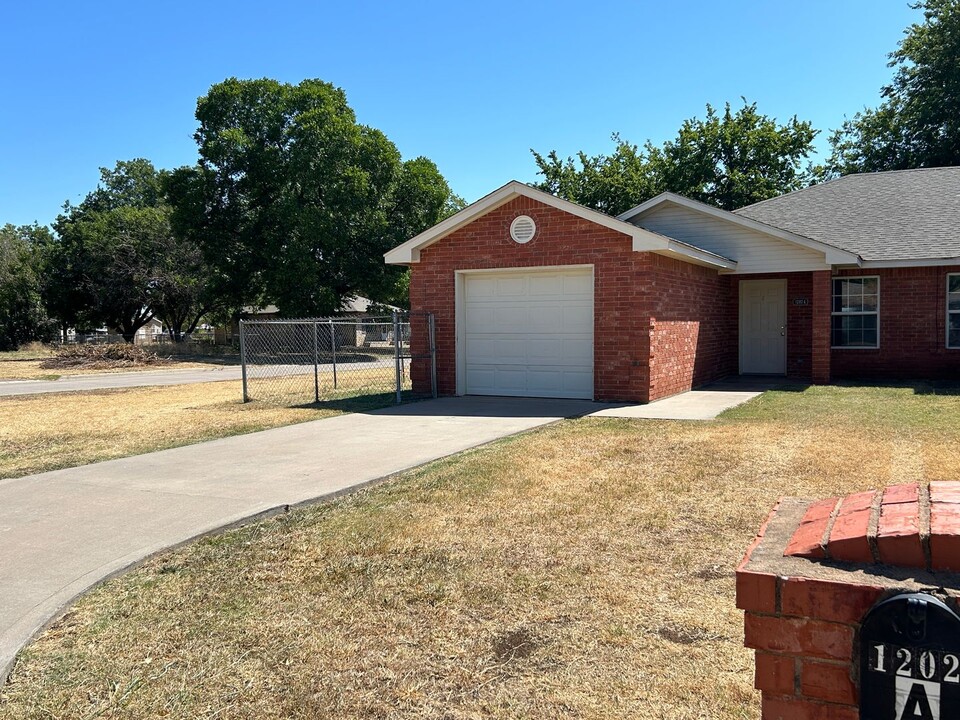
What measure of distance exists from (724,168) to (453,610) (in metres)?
36.0

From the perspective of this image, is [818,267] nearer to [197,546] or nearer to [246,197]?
[197,546]

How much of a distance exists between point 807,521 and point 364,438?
796 cm

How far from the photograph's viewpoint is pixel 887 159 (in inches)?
1344

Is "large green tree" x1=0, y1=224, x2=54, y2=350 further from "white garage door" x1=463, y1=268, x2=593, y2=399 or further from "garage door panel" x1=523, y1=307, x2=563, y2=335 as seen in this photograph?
"garage door panel" x1=523, y1=307, x2=563, y2=335

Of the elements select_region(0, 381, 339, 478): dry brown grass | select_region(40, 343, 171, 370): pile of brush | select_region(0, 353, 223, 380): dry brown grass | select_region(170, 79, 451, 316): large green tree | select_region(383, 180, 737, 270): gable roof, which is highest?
select_region(170, 79, 451, 316): large green tree

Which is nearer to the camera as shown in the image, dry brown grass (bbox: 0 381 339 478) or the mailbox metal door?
the mailbox metal door

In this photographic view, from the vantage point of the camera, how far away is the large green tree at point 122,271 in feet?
134

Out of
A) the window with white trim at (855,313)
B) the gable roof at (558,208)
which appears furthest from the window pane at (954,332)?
the gable roof at (558,208)

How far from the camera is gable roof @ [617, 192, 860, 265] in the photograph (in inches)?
585

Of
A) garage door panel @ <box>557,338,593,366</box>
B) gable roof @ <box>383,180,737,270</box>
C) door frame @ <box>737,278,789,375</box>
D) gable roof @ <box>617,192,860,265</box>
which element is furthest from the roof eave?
garage door panel @ <box>557,338,593,366</box>

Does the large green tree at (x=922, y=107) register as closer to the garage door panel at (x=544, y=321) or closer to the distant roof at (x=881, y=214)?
the distant roof at (x=881, y=214)

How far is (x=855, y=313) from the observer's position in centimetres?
1703

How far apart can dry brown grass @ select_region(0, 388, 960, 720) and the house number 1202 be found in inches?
57.8

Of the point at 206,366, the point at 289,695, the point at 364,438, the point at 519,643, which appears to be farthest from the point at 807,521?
the point at 206,366
